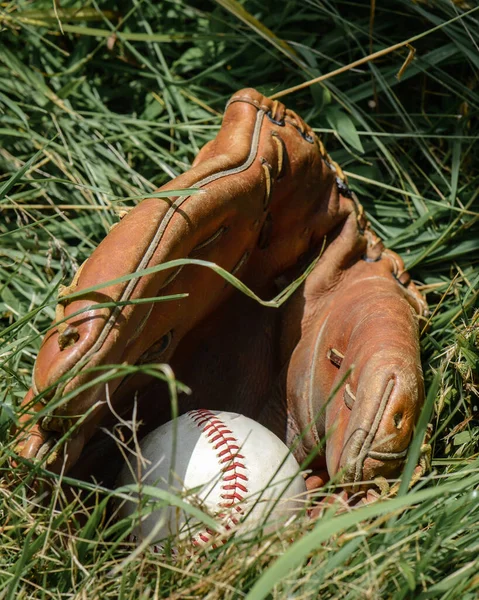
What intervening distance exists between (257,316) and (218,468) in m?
0.72

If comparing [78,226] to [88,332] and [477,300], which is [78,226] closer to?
[88,332]

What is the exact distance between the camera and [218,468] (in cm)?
185

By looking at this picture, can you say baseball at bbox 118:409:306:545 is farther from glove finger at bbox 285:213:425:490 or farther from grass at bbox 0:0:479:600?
grass at bbox 0:0:479:600

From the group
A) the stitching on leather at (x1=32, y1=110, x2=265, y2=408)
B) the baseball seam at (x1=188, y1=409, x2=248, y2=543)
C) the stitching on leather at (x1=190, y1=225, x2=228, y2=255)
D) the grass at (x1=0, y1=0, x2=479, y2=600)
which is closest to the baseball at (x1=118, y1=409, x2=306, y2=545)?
the baseball seam at (x1=188, y1=409, x2=248, y2=543)

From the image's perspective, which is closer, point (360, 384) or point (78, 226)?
point (360, 384)

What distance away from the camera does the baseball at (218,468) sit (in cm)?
179

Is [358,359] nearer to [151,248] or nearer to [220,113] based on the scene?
[151,248]

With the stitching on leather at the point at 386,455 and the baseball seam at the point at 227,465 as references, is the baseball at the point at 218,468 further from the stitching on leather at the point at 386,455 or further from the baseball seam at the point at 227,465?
the stitching on leather at the point at 386,455

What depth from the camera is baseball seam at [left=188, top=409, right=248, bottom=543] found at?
5.83ft

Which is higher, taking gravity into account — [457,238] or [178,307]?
[178,307]

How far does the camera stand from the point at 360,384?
1900 millimetres

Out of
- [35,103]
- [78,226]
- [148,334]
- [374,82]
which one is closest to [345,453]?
[148,334]

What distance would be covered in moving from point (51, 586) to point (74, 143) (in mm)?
1753

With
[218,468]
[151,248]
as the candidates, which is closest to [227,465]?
[218,468]
